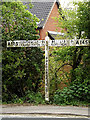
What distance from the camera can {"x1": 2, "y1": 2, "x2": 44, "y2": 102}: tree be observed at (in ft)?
28.0

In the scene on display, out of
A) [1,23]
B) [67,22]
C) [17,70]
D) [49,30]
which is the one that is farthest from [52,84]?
[49,30]

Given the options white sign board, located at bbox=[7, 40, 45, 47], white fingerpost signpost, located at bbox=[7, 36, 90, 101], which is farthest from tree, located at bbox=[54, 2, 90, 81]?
white sign board, located at bbox=[7, 40, 45, 47]

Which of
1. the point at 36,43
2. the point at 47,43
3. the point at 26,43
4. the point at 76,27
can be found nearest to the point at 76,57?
the point at 76,27

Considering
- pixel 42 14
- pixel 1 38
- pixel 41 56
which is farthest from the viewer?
pixel 42 14

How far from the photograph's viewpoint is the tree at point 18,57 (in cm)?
855

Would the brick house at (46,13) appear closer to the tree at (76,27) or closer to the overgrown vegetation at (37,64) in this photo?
the tree at (76,27)

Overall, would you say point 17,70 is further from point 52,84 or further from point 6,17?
point 6,17

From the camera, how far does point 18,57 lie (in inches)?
338

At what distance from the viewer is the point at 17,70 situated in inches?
341

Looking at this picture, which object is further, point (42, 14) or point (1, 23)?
point (42, 14)

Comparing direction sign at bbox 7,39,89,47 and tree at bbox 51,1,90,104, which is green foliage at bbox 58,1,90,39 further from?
direction sign at bbox 7,39,89,47

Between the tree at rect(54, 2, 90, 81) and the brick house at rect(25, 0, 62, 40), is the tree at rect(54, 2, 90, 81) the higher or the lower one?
the lower one

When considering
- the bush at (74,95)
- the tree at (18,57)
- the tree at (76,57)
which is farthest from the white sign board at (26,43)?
the bush at (74,95)

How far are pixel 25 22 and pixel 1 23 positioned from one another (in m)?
1.07
